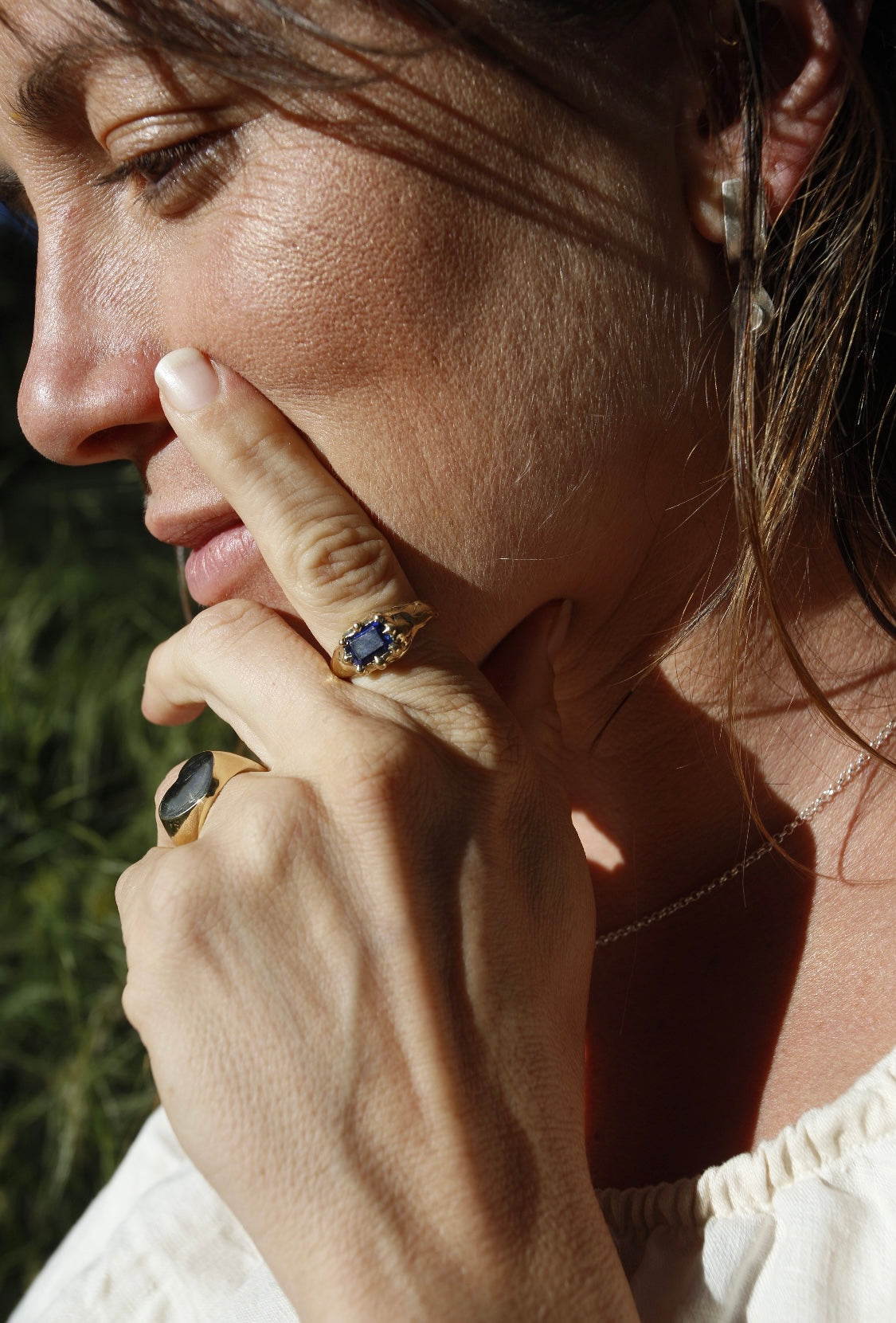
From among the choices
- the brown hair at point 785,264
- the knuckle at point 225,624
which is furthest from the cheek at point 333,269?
the knuckle at point 225,624

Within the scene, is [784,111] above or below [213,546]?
above

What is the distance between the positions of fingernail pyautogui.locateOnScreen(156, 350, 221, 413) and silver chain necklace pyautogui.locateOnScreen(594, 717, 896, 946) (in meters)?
0.95

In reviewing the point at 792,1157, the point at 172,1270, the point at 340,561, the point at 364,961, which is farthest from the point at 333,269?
the point at 172,1270

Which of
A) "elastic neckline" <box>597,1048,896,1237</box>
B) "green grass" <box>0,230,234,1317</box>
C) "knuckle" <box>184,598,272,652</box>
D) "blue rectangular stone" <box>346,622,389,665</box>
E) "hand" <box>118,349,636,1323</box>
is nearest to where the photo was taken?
"hand" <box>118,349,636,1323</box>

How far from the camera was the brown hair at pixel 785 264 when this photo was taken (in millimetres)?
1266

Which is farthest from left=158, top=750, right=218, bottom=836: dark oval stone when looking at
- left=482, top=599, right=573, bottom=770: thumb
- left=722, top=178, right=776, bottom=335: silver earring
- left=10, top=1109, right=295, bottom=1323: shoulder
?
left=722, top=178, right=776, bottom=335: silver earring

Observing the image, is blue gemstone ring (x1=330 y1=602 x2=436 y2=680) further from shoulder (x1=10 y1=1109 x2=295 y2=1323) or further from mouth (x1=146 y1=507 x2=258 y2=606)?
shoulder (x1=10 y1=1109 x2=295 y2=1323)

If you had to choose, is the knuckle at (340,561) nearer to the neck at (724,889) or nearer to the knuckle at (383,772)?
the knuckle at (383,772)

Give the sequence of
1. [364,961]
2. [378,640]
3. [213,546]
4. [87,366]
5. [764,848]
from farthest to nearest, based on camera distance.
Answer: [764,848] < [213,546] < [87,366] < [378,640] < [364,961]

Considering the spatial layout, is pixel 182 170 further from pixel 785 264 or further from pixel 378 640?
pixel 785 264

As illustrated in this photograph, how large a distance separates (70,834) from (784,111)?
318 centimetres

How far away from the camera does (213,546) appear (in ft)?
5.29

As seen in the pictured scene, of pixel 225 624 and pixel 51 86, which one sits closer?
pixel 51 86

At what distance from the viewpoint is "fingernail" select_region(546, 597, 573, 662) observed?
66.1 inches
